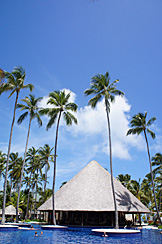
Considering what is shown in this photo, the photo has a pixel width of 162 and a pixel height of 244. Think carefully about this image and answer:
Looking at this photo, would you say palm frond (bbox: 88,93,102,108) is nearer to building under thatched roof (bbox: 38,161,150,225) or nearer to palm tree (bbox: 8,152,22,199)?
building under thatched roof (bbox: 38,161,150,225)

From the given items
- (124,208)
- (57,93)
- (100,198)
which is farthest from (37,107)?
(124,208)

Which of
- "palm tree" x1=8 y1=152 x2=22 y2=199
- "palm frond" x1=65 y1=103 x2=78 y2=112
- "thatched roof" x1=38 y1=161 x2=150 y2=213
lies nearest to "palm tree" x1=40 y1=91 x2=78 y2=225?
"palm frond" x1=65 y1=103 x2=78 y2=112

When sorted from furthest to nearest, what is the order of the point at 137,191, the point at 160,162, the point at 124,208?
the point at 137,191 < the point at 160,162 < the point at 124,208

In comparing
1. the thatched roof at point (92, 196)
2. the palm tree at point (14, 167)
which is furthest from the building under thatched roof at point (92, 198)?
the palm tree at point (14, 167)

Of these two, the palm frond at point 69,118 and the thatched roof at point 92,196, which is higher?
the palm frond at point 69,118

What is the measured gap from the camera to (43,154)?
173 feet

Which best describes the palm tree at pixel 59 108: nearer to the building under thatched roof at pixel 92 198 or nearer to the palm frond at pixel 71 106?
the palm frond at pixel 71 106

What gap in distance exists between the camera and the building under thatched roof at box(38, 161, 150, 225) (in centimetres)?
2800

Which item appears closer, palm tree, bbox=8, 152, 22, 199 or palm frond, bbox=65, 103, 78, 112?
palm frond, bbox=65, 103, 78, 112

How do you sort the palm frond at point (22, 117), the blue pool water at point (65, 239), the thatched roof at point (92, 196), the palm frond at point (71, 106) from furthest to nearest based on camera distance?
the palm frond at point (22, 117) < the palm frond at point (71, 106) < the thatched roof at point (92, 196) < the blue pool water at point (65, 239)

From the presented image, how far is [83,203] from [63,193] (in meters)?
4.79

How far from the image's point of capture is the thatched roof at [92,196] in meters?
28.2

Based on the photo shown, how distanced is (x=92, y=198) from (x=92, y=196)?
1.54ft

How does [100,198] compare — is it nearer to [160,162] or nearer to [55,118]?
[55,118]
